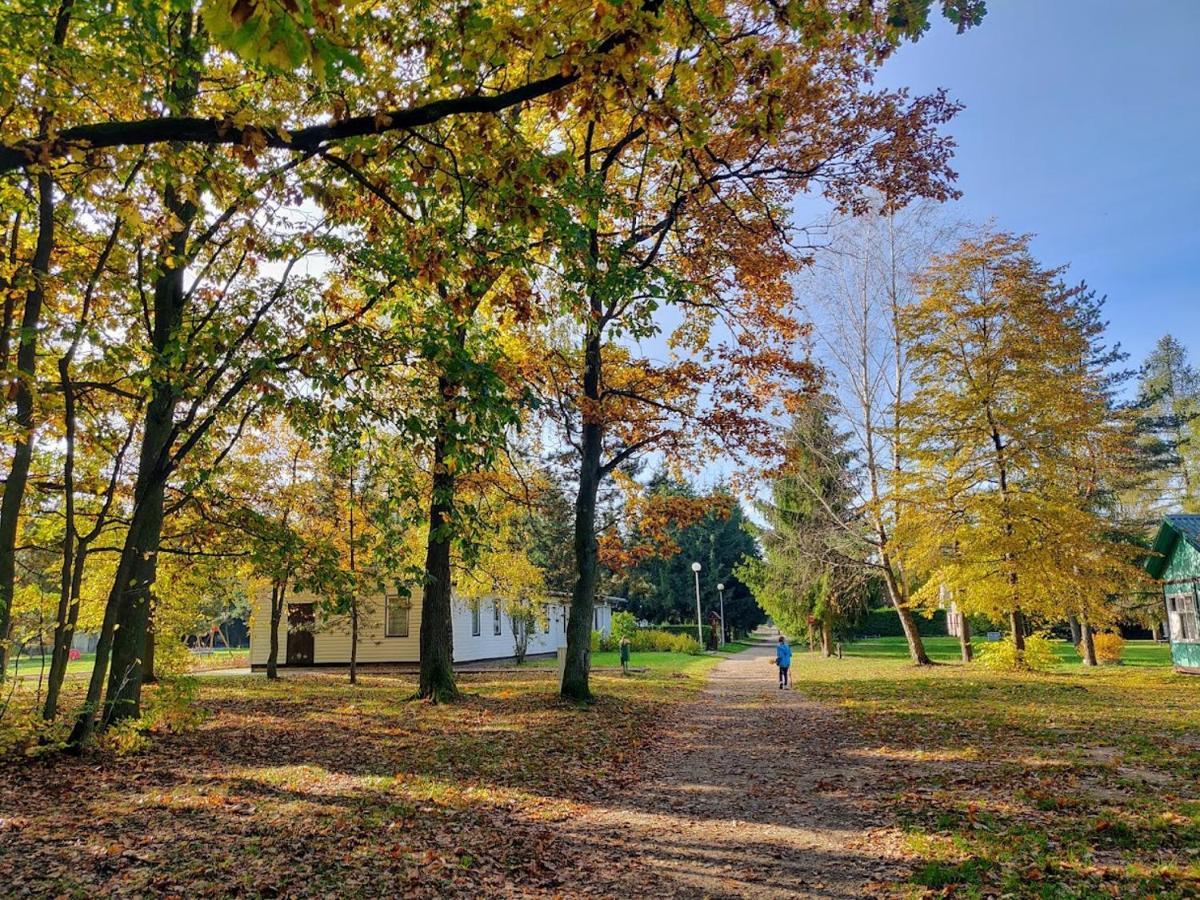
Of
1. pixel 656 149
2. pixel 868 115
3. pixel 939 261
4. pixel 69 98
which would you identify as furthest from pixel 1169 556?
pixel 69 98

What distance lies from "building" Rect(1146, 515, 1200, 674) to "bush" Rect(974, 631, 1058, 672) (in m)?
4.60

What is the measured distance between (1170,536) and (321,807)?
2580 cm

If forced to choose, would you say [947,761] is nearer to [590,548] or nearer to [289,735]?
[590,548]

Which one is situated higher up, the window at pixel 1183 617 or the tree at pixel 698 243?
the tree at pixel 698 243

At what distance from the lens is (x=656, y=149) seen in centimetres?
738

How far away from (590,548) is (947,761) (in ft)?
25.3

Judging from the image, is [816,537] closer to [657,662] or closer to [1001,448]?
[1001,448]

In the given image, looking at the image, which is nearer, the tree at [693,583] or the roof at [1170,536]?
the roof at [1170,536]

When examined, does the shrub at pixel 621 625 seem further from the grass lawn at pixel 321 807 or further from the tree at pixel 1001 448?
the grass lawn at pixel 321 807

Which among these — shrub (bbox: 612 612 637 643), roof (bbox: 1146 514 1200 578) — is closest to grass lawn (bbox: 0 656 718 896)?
roof (bbox: 1146 514 1200 578)

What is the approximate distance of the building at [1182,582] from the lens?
68.3 feet

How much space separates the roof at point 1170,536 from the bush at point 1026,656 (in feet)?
17.9

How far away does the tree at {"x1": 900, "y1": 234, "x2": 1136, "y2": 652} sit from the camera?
1808cm

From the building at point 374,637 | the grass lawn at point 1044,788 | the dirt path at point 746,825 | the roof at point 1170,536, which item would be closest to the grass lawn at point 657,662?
the building at point 374,637
